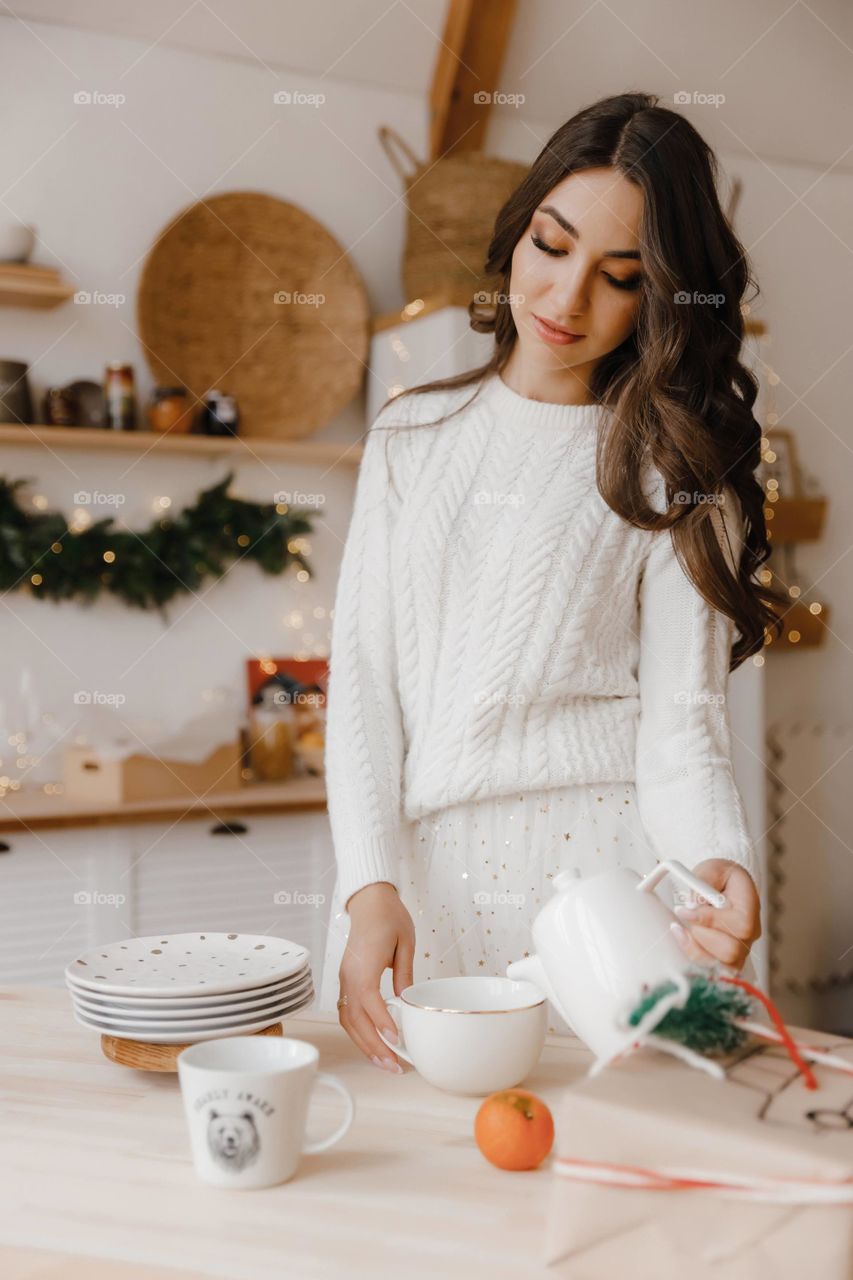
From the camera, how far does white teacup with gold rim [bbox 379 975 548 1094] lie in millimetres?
889

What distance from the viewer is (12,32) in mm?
3000

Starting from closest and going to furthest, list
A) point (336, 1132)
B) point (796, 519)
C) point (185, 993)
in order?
1. point (336, 1132)
2. point (185, 993)
3. point (796, 519)

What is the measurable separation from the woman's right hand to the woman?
90mm

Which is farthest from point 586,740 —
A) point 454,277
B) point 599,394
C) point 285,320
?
point 285,320

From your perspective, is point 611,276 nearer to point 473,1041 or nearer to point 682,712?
point 682,712

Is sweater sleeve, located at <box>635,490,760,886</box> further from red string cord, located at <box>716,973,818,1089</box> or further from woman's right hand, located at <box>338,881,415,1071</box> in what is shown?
red string cord, located at <box>716,973,818,1089</box>

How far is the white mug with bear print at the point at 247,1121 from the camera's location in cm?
74

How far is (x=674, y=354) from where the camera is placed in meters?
1.35

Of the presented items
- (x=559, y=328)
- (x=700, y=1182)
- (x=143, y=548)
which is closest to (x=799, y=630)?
(x=143, y=548)

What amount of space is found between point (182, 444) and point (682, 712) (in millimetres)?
2018

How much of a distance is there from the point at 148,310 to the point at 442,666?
6.73 ft

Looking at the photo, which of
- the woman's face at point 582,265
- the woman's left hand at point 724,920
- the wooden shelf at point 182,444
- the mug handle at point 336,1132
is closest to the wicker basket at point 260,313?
the wooden shelf at point 182,444

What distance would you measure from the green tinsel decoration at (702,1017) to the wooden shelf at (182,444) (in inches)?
101

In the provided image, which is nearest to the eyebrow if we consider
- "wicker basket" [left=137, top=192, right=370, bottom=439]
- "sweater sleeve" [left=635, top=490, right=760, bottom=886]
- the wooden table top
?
"sweater sleeve" [left=635, top=490, right=760, bottom=886]
